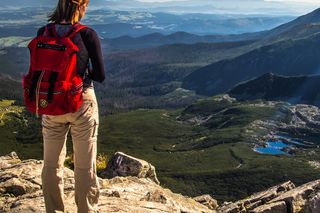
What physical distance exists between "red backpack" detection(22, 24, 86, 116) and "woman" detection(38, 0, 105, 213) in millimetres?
327

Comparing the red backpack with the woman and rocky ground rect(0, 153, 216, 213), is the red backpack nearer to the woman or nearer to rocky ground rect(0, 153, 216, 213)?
the woman

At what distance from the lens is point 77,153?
13.8 metres

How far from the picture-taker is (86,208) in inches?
557

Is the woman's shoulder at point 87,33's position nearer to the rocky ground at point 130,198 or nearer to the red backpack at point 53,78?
the red backpack at point 53,78

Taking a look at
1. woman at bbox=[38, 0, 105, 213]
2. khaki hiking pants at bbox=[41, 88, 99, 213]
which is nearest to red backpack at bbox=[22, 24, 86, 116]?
woman at bbox=[38, 0, 105, 213]

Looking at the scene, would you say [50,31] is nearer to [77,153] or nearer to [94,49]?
[94,49]

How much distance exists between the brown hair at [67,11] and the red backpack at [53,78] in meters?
0.67

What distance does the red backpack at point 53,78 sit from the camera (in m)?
12.4

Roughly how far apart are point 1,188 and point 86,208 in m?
7.17

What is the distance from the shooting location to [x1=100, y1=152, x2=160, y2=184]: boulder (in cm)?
2642

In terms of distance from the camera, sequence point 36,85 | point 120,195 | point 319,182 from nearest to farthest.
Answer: point 36,85 → point 120,195 → point 319,182

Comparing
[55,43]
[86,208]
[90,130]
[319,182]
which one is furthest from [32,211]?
[319,182]

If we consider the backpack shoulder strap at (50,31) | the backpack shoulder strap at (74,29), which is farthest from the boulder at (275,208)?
the backpack shoulder strap at (50,31)

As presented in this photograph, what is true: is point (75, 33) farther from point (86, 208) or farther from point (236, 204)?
point (236, 204)
